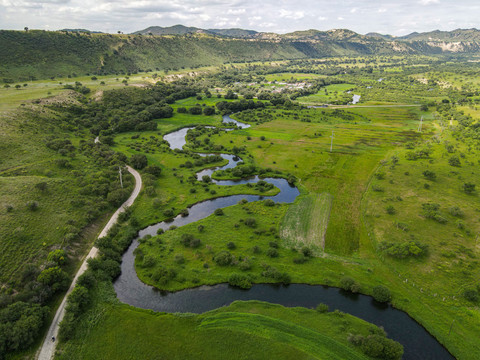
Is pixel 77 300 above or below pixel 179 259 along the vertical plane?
below

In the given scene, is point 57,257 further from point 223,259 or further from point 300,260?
point 300,260

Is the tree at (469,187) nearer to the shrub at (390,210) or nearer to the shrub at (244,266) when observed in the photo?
the shrub at (390,210)

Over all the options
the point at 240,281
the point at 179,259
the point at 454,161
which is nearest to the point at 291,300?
the point at 240,281

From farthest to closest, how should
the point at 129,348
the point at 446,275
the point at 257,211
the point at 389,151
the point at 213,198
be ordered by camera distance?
the point at 389,151, the point at 213,198, the point at 257,211, the point at 446,275, the point at 129,348

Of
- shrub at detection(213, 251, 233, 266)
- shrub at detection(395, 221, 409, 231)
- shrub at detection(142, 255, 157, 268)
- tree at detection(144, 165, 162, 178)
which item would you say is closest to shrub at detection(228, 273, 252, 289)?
shrub at detection(213, 251, 233, 266)

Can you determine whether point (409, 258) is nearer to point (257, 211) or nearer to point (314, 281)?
point (314, 281)

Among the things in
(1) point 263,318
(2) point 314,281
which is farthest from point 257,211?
(1) point 263,318
